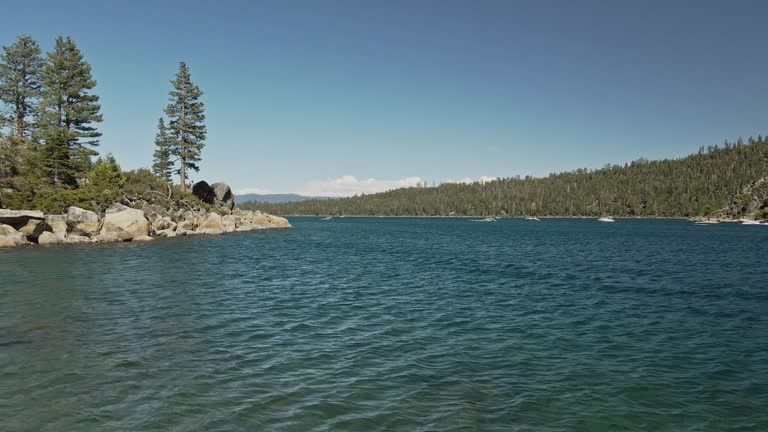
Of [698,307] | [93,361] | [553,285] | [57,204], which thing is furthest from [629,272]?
[57,204]

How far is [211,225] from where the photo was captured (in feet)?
249

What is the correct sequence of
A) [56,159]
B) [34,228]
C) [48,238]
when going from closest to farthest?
[34,228] → [48,238] → [56,159]

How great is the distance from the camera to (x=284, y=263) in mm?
39094

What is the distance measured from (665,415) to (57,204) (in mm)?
59971

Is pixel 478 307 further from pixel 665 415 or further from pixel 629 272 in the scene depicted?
pixel 629 272

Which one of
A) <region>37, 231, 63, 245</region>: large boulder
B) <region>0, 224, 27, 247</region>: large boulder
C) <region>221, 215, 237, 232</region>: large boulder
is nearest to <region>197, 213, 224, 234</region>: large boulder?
<region>221, 215, 237, 232</region>: large boulder

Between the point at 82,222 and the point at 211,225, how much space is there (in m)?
25.2

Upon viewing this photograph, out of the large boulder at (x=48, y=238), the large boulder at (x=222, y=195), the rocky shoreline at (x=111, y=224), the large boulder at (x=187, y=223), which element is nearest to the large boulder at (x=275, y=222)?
the large boulder at (x=222, y=195)

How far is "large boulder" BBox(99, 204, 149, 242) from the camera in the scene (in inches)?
2108

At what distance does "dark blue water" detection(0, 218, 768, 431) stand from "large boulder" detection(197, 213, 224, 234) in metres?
44.2

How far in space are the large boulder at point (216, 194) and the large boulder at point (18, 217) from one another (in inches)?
1439

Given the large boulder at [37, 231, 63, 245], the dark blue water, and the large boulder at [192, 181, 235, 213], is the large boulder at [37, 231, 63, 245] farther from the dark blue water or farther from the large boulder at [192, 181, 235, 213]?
the large boulder at [192, 181, 235, 213]

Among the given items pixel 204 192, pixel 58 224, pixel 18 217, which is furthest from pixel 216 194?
pixel 18 217

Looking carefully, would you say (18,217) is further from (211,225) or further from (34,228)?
(211,225)
